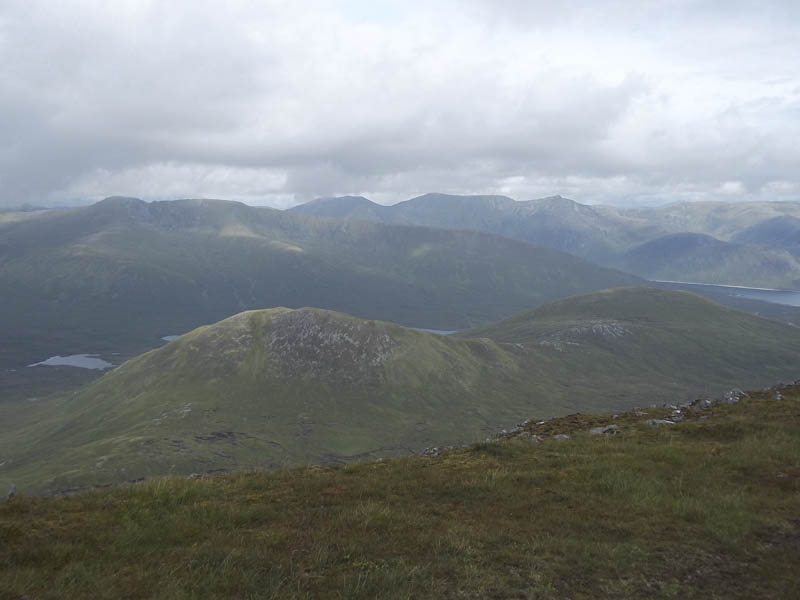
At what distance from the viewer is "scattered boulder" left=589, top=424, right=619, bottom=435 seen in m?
26.5

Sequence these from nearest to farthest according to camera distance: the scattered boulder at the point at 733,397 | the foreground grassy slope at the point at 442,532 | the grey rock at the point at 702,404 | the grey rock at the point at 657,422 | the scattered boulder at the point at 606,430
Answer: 1. the foreground grassy slope at the point at 442,532
2. the scattered boulder at the point at 606,430
3. the grey rock at the point at 657,422
4. the grey rock at the point at 702,404
5. the scattered boulder at the point at 733,397

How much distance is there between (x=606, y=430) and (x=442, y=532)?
15852 millimetres

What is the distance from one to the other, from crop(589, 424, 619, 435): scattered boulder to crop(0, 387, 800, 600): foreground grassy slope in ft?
16.8

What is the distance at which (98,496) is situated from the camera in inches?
683

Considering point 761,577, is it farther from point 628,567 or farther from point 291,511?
point 291,511

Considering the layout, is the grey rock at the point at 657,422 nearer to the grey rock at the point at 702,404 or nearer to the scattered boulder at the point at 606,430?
the scattered boulder at the point at 606,430

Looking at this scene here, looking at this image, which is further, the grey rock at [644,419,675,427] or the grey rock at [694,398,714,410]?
the grey rock at [694,398,714,410]

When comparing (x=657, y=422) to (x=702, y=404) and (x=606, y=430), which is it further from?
(x=702, y=404)

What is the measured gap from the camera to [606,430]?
27.0 m

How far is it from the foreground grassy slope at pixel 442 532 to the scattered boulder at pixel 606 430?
5.12 metres

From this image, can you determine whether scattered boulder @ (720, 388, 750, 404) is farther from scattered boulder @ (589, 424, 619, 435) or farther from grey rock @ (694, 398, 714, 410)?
scattered boulder @ (589, 424, 619, 435)

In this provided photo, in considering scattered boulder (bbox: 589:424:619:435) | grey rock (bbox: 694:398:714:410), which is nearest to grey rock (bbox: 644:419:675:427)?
scattered boulder (bbox: 589:424:619:435)

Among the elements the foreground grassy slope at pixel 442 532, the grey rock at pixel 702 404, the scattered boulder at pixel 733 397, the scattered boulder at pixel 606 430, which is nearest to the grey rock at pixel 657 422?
the scattered boulder at pixel 606 430

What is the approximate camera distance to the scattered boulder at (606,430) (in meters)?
26.5
